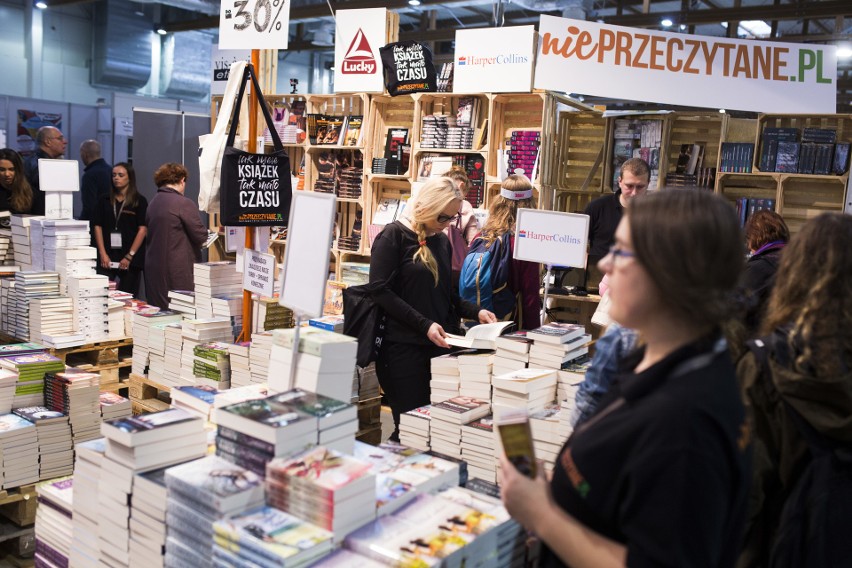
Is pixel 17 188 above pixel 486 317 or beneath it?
above

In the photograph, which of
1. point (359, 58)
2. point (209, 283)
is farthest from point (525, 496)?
point (359, 58)

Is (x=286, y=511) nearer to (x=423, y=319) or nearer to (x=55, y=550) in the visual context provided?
(x=55, y=550)

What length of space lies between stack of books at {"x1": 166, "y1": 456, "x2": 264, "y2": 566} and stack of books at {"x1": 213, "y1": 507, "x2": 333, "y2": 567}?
0.05 metres

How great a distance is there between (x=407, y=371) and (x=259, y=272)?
38.4 inches

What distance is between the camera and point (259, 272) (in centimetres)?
410

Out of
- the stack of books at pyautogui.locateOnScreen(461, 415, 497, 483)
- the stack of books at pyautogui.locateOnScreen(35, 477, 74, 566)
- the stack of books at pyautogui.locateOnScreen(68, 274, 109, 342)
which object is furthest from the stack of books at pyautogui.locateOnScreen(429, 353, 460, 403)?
the stack of books at pyautogui.locateOnScreen(68, 274, 109, 342)

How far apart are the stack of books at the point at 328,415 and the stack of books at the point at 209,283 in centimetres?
323

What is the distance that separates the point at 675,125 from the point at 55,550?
20.3 ft

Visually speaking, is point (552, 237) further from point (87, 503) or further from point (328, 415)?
point (87, 503)

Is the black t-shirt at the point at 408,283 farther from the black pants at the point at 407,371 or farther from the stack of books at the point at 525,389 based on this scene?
the stack of books at the point at 525,389

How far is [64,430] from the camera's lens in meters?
3.93

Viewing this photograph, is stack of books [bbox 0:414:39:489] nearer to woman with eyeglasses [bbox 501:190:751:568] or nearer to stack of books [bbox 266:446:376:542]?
stack of books [bbox 266:446:376:542]

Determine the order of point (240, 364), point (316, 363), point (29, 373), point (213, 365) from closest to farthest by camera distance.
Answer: point (316, 363) → point (29, 373) → point (240, 364) → point (213, 365)

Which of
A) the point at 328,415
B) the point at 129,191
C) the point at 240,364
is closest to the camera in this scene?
the point at 328,415
